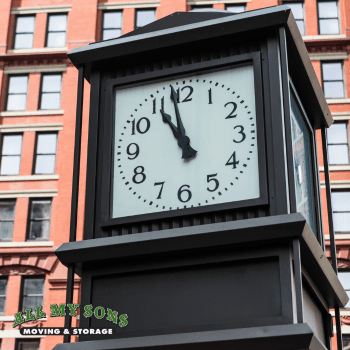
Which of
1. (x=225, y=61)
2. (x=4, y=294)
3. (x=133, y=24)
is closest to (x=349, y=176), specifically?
(x=133, y=24)

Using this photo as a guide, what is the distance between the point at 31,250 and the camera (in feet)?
95.8

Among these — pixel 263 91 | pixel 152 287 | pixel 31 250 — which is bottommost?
pixel 152 287

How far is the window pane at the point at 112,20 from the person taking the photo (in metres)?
33.8

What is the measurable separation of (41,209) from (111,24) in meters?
11.1

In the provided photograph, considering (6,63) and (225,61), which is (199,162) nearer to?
(225,61)

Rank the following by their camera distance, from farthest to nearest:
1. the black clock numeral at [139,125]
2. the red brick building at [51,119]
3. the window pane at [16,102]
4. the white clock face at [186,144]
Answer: the window pane at [16,102]
the red brick building at [51,119]
the black clock numeral at [139,125]
the white clock face at [186,144]

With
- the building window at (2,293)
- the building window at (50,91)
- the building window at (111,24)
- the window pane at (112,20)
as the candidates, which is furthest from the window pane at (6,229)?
the window pane at (112,20)

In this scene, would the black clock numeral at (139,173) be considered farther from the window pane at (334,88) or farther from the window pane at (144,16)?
the window pane at (144,16)

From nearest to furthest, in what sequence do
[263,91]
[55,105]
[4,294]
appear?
[263,91] → [4,294] → [55,105]

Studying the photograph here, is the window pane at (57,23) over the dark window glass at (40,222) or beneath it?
over

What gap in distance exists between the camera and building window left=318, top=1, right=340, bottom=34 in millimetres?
32616

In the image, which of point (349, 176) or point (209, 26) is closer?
point (209, 26)

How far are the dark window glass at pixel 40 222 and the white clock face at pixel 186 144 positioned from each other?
25.8m

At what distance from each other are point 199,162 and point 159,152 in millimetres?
347
